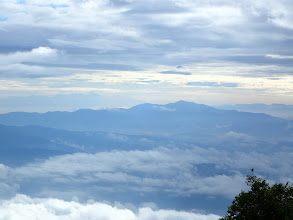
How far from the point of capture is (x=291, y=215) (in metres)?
32.2

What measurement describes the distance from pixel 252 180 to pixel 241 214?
4.21 meters

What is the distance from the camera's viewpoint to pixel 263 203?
3506cm

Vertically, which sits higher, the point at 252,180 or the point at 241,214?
the point at 252,180

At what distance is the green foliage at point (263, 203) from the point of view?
3441cm

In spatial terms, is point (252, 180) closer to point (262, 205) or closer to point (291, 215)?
point (262, 205)

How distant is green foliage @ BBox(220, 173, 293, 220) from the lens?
34.4 meters

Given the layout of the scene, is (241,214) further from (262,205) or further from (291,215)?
(291,215)

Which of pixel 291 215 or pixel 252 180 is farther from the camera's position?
pixel 252 180

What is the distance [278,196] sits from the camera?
36.4 m

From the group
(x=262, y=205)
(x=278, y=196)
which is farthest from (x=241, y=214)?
(x=278, y=196)

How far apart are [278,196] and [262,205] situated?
2.88 meters

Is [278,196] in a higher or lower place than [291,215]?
higher

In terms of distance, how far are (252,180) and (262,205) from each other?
10.5 feet

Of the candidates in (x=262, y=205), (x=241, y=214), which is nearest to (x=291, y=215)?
(x=262, y=205)
